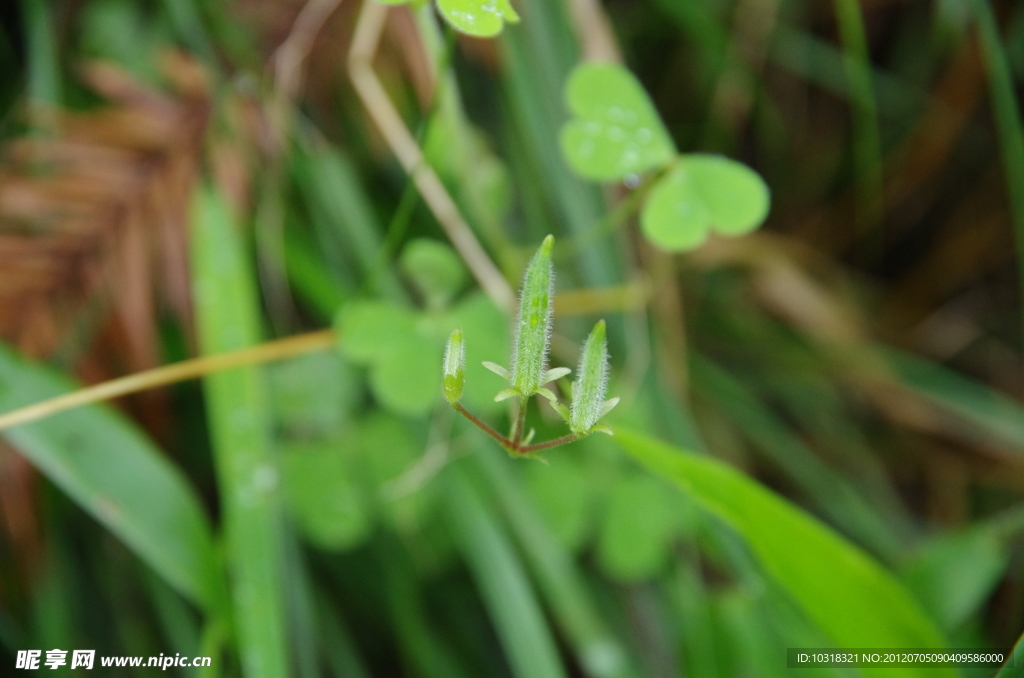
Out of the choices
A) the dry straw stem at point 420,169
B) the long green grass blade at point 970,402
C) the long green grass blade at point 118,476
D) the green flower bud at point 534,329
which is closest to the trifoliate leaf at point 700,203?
the dry straw stem at point 420,169

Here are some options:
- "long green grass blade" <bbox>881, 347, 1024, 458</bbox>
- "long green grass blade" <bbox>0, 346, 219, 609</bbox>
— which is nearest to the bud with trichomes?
"long green grass blade" <bbox>0, 346, 219, 609</bbox>

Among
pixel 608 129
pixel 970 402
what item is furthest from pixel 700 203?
pixel 970 402

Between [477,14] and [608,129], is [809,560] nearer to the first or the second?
[608,129]

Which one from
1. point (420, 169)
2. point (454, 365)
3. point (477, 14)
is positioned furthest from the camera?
point (420, 169)

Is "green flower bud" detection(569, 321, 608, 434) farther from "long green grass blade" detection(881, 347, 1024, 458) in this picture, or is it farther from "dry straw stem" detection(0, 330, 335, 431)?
"long green grass blade" detection(881, 347, 1024, 458)

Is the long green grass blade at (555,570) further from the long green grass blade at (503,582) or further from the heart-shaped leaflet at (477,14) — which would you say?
the heart-shaped leaflet at (477,14)

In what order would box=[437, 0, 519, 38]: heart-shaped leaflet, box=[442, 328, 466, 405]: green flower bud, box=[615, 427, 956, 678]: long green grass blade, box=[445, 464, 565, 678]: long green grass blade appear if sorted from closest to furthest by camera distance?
box=[442, 328, 466, 405]: green flower bud < box=[437, 0, 519, 38]: heart-shaped leaflet < box=[615, 427, 956, 678]: long green grass blade < box=[445, 464, 565, 678]: long green grass blade

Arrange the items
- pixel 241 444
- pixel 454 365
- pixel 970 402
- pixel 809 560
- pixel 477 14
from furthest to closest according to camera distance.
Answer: pixel 970 402 < pixel 241 444 < pixel 809 560 < pixel 477 14 < pixel 454 365
